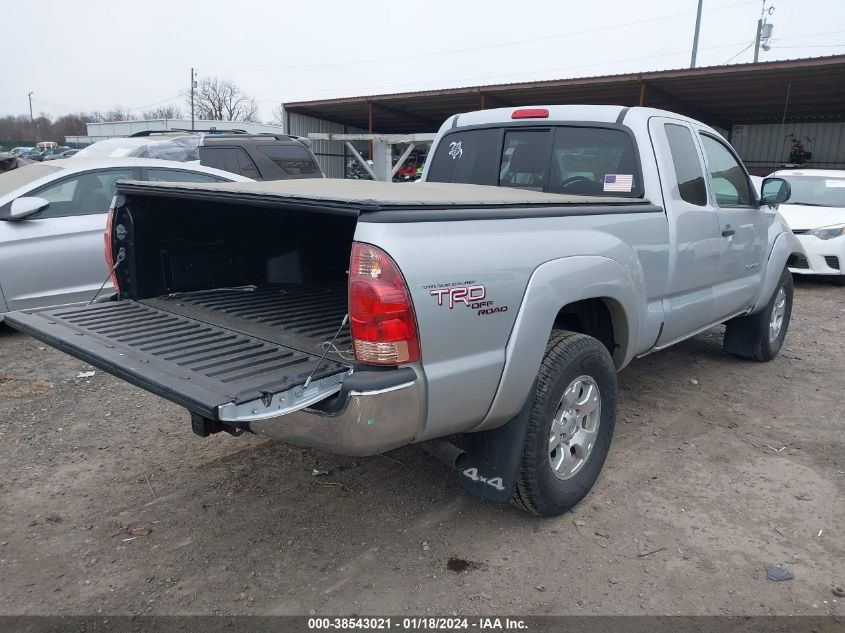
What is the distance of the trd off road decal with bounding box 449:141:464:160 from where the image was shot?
495 cm

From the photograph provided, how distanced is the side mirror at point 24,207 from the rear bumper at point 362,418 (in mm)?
4414

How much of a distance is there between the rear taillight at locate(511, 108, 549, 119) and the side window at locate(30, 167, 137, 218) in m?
3.96

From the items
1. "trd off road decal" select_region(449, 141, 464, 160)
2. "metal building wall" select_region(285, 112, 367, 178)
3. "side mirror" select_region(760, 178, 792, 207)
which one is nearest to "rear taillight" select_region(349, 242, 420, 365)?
"trd off road decal" select_region(449, 141, 464, 160)

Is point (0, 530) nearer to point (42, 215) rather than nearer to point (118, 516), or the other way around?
point (118, 516)

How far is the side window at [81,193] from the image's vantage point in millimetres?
6047

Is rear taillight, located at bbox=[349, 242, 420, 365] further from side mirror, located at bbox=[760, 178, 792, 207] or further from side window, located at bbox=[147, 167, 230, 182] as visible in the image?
side window, located at bbox=[147, 167, 230, 182]

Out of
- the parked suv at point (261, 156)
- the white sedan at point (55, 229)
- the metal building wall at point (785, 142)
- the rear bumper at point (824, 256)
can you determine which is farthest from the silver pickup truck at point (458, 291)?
the metal building wall at point (785, 142)

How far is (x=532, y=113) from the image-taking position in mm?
4527

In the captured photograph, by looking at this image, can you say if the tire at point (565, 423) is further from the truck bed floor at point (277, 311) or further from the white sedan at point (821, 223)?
the white sedan at point (821, 223)

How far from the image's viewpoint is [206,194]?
121 inches

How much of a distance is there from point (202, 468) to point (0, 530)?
38.7 inches

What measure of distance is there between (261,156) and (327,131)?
19.9 meters

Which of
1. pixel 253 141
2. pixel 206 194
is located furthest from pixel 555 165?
pixel 253 141

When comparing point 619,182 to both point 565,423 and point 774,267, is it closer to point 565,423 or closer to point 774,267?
point 565,423
